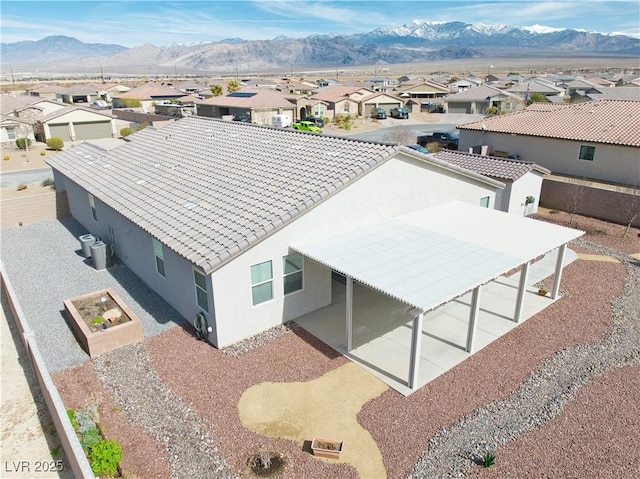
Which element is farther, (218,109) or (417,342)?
(218,109)

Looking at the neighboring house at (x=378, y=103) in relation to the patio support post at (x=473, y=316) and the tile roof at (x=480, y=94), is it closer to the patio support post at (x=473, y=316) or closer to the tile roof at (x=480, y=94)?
the tile roof at (x=480, y=94)

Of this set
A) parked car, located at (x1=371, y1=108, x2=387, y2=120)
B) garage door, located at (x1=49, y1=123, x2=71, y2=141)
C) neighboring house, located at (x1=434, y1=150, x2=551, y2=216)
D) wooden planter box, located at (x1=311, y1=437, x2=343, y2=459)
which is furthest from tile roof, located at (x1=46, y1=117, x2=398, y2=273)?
parked car, located at (x1=371, y1=108, x2=387, y2=120)

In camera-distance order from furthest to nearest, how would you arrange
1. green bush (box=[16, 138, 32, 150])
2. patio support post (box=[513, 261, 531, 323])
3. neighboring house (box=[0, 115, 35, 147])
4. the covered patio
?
1. neighboring house (box=[0, 115, 35, 147])
2. green bush (box=[16, 138, 32, 150])
3. patio support post (box=[513, 261, 531, 323])
4. the covered patio

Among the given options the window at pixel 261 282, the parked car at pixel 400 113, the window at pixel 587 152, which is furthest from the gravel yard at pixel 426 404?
the parked car at pixel 400 113

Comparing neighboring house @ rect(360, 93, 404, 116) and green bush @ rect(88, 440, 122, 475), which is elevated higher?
neighboring house @ rect(360, 93, 404, 116)

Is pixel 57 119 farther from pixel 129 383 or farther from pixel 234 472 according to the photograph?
pixel 234 472

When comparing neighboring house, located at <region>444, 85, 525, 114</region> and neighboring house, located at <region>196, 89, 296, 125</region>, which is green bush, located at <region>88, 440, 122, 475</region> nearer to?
neighboring house, located at <region>196, 89, 296, 125</region>

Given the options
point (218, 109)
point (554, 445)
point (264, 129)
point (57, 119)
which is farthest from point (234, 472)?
point (218, 109)
